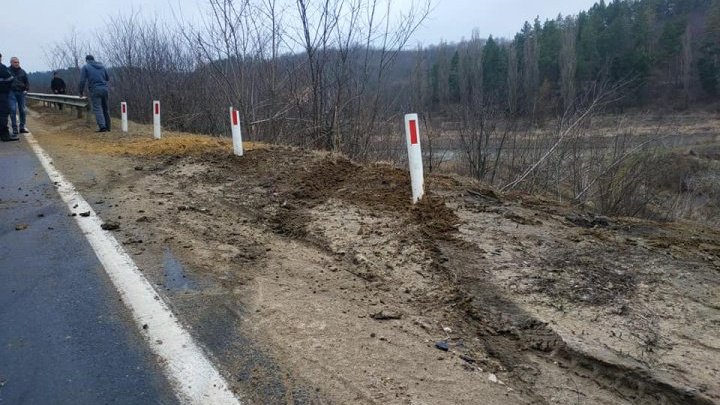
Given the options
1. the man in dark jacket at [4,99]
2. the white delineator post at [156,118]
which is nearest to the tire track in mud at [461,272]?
the white delineator post at [156,118]

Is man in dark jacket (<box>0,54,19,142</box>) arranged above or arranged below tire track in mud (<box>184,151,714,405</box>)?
above

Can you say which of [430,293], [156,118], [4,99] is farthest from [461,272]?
[4,99]

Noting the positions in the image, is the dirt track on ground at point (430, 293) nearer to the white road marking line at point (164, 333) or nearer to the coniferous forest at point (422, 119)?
the white road marking line at point (164, 333)

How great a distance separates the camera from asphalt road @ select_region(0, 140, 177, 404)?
7.99 feet

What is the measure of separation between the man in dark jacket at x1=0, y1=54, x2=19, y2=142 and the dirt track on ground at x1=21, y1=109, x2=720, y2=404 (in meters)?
7.82

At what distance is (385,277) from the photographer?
12.3 ft

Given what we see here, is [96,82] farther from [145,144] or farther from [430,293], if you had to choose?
[430,293]

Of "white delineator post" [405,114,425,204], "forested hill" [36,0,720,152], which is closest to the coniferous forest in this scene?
"forested hill" [36,0,720,152]

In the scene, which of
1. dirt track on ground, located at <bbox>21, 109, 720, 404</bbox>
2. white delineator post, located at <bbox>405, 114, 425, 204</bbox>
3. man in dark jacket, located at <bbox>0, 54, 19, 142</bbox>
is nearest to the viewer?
dirt track on ground, located at <bbox>21, 109, 720, 404</bbox>

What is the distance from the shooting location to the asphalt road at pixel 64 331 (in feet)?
7.99

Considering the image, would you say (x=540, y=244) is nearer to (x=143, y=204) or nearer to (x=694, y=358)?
(x=694, y=358)

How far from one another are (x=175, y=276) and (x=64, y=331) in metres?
0.90

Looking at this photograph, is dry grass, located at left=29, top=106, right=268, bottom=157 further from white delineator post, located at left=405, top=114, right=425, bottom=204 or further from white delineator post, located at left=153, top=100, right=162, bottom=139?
white delineator post, located at left=405, top=114, right=425, bottom=204

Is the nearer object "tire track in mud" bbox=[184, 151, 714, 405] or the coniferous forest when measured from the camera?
"tire track in mud" bbox=[184, 151, 714, 405]
